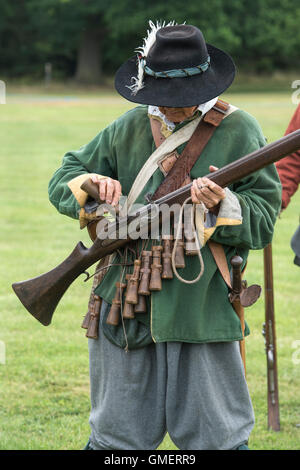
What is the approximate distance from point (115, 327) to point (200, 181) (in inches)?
32.5

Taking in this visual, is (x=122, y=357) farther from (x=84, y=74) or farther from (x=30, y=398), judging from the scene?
(x=84, y=74)

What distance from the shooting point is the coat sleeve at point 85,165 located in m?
3.79

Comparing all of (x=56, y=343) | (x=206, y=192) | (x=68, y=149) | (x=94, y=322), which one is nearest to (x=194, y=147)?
(x=206, y=192)

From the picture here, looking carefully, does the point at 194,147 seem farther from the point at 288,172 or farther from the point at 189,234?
the point at 288,172

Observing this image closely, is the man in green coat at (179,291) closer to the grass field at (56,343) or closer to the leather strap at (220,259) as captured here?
the leather strap at (220,259)

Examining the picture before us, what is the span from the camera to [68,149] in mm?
19203

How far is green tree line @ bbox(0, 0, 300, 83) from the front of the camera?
4784 cm

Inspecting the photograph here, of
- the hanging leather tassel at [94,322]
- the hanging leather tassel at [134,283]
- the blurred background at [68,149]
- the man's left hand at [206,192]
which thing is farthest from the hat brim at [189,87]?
the blurred background at [68,149]

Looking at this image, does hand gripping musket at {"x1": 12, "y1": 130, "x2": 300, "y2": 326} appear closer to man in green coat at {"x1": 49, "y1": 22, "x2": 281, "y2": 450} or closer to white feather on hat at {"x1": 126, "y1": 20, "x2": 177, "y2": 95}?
man in green coat at {"x1": 49, "y1": 22, "x2": 281, "y2": 450}

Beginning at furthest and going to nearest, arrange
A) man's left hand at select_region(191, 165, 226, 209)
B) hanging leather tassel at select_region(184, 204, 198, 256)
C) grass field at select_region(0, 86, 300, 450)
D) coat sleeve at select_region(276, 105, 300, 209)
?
grass field at select_region(0, 86, 300, 450)
coat sleeve at select_region(276, 105, 300, 209)
hanging leather tassel at select_region(184, 204, 198, 256)
man's left hand at select_region(191, 165, 226, 209)

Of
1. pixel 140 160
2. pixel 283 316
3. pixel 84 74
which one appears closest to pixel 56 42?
pixel 84 74

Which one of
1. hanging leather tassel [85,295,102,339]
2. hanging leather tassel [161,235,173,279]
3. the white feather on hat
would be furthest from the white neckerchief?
hanging leather tassel [85,295,102,339]

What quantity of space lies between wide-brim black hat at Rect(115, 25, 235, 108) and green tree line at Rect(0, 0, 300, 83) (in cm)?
4467

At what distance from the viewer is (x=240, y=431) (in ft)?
11.9
